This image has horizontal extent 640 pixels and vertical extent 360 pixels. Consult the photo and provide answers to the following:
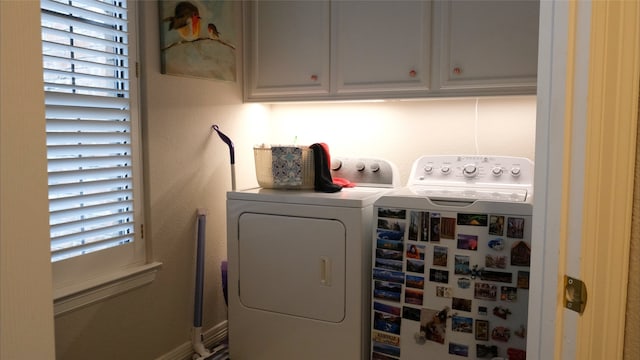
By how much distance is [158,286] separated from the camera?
243 centimetres

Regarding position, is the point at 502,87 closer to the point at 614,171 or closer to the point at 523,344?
the point at 523,344

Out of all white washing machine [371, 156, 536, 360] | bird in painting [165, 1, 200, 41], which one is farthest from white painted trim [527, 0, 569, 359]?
bird in painting [165, 1, 200, 41]

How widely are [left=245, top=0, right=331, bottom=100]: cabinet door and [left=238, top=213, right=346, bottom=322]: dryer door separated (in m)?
0.79

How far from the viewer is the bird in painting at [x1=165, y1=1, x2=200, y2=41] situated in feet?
7.83

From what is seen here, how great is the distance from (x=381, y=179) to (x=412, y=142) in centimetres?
32

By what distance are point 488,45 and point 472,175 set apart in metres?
0.61

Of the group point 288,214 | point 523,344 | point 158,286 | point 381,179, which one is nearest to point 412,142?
point 381,179

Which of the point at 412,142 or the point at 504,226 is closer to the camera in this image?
the point at 504,226

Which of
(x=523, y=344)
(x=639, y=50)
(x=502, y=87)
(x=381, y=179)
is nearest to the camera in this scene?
(x=639, y=50)

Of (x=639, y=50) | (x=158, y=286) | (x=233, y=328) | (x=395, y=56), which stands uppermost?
(x=395, y=56)

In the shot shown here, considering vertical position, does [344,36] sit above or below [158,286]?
above

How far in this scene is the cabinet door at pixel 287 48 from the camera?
2705mm

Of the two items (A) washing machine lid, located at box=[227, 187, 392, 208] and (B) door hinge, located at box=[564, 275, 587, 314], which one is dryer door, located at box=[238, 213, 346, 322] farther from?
(B) door hinge, located at box=[564, 275, 587, 314]

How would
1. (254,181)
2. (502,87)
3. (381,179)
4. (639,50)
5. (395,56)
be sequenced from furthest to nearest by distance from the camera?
(254,181) → (381,179) → (395,56) → (502,87) → (639,50)
